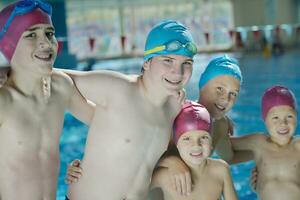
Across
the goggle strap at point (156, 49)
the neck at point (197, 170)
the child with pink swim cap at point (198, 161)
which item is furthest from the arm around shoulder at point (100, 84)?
the neck at point (197, 170)

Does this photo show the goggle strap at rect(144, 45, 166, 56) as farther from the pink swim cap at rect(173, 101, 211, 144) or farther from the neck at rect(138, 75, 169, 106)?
the pink swim cap at rect(173, 101, 211, 144)

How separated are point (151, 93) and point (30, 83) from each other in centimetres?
56

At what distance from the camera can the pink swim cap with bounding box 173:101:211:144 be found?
2324 mm

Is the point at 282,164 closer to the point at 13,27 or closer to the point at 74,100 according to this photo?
the point at 74,100

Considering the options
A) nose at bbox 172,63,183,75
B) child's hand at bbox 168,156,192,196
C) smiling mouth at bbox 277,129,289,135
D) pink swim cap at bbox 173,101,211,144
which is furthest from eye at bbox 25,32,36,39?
smiling mouth at bbox 277,129,289,135

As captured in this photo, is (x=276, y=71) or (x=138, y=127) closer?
(x=138, y=127)

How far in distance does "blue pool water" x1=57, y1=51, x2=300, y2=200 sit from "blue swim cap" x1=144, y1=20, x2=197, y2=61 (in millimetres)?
3207

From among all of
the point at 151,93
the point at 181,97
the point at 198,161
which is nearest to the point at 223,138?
the point at 198,161

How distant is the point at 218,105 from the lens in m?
2.70

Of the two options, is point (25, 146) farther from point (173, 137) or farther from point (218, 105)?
point (218, 105)

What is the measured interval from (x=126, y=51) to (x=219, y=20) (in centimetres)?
551

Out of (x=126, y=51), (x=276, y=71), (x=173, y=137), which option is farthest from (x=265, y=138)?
(x=126, y=51)

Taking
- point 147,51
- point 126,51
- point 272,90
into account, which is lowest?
point 126,51

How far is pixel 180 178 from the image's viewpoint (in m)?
2.32
